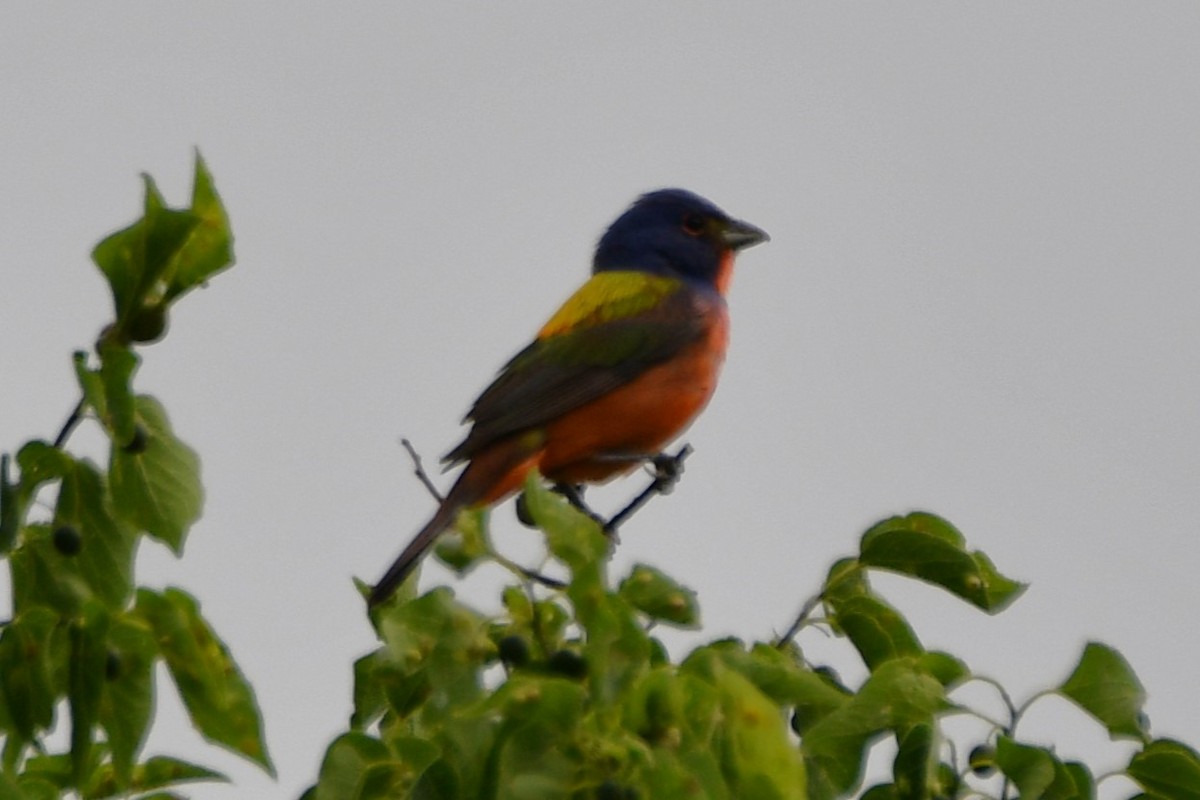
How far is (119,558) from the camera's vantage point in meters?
3.50

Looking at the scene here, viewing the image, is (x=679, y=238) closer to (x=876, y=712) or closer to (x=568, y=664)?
(x=876, y=712)

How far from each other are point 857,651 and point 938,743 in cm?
65

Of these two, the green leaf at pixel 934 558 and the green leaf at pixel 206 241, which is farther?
the green leaf at pixel 934 558

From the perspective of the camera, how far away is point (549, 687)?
2869mm

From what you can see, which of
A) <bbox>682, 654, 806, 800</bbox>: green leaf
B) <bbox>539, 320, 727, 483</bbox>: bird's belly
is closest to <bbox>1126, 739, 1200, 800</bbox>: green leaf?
<bbox>682, 654, 806, 800</bbox>: green leaf

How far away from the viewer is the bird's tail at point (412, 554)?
4879mm

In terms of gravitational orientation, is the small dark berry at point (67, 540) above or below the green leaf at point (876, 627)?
above

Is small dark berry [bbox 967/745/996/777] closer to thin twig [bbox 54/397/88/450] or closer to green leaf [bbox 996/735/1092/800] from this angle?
green leaf [bbox 996/735/1092/800]

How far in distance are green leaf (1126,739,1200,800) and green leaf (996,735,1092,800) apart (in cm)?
27

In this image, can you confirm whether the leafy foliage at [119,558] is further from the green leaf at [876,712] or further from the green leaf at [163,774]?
the green leaf at [876,712]

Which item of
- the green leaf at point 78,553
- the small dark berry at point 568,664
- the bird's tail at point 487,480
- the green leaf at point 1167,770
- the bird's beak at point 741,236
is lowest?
the green leaf at point 1167,770

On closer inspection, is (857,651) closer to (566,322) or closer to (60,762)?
(60,762)

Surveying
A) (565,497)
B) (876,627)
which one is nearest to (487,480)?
(565,497)

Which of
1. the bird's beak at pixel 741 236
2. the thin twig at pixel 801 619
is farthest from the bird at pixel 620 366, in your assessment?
the thin twig at pixel 801 619
